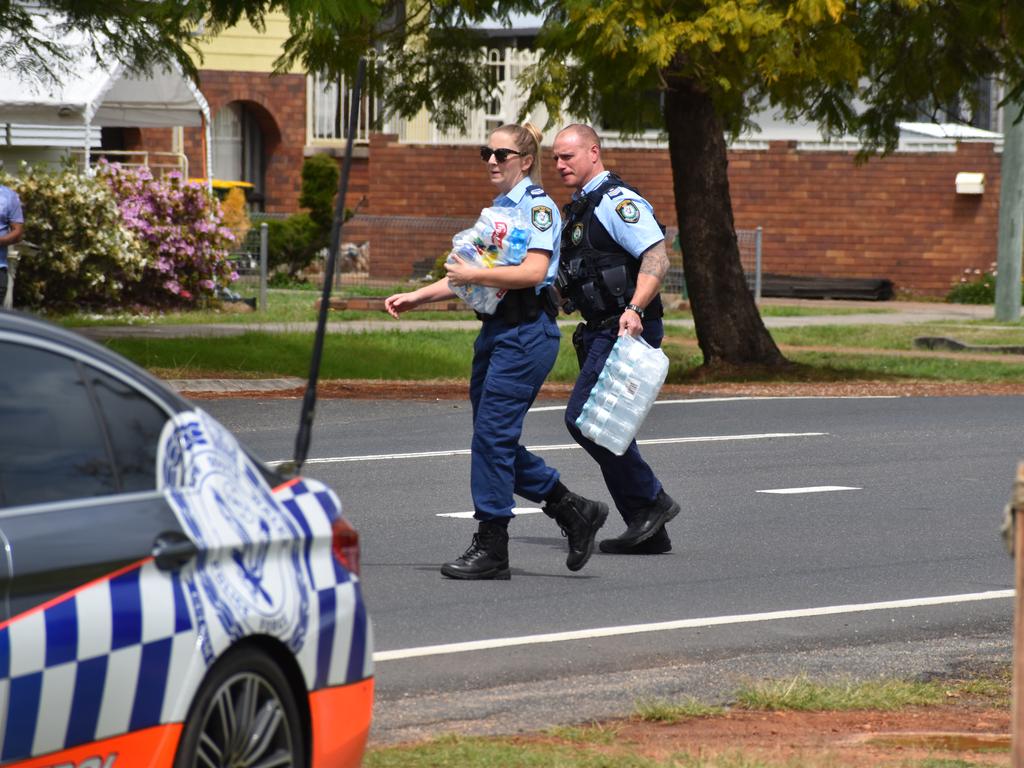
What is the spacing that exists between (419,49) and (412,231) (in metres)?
14.6

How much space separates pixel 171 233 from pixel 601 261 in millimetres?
16677

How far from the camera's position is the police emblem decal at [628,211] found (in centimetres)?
848

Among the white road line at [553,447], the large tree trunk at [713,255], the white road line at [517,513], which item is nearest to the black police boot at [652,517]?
the white road line at [517,513]

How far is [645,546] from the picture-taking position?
29.9 ft

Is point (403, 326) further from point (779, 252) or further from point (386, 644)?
point (386, 644)

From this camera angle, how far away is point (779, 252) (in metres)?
34.0

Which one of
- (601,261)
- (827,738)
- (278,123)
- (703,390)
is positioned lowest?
(703,390)

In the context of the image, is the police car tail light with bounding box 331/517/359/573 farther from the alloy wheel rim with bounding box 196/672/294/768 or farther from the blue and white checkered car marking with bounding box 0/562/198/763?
the blue and white checkered car marking with bounding box 0/562/198/763

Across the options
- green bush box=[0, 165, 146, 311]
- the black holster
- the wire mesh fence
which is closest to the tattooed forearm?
the black holster

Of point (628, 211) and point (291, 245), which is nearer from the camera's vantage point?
point (628, 211)

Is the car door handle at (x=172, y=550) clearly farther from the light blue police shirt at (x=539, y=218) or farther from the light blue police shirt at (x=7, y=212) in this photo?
the light blue police shirt at (x=7, y=212)

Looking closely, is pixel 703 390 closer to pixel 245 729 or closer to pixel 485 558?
pixel 485 558

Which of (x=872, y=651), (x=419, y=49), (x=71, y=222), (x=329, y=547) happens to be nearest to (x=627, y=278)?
(x=872, y=651)

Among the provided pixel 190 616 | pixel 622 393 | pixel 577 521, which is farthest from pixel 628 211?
pixel 190 616
